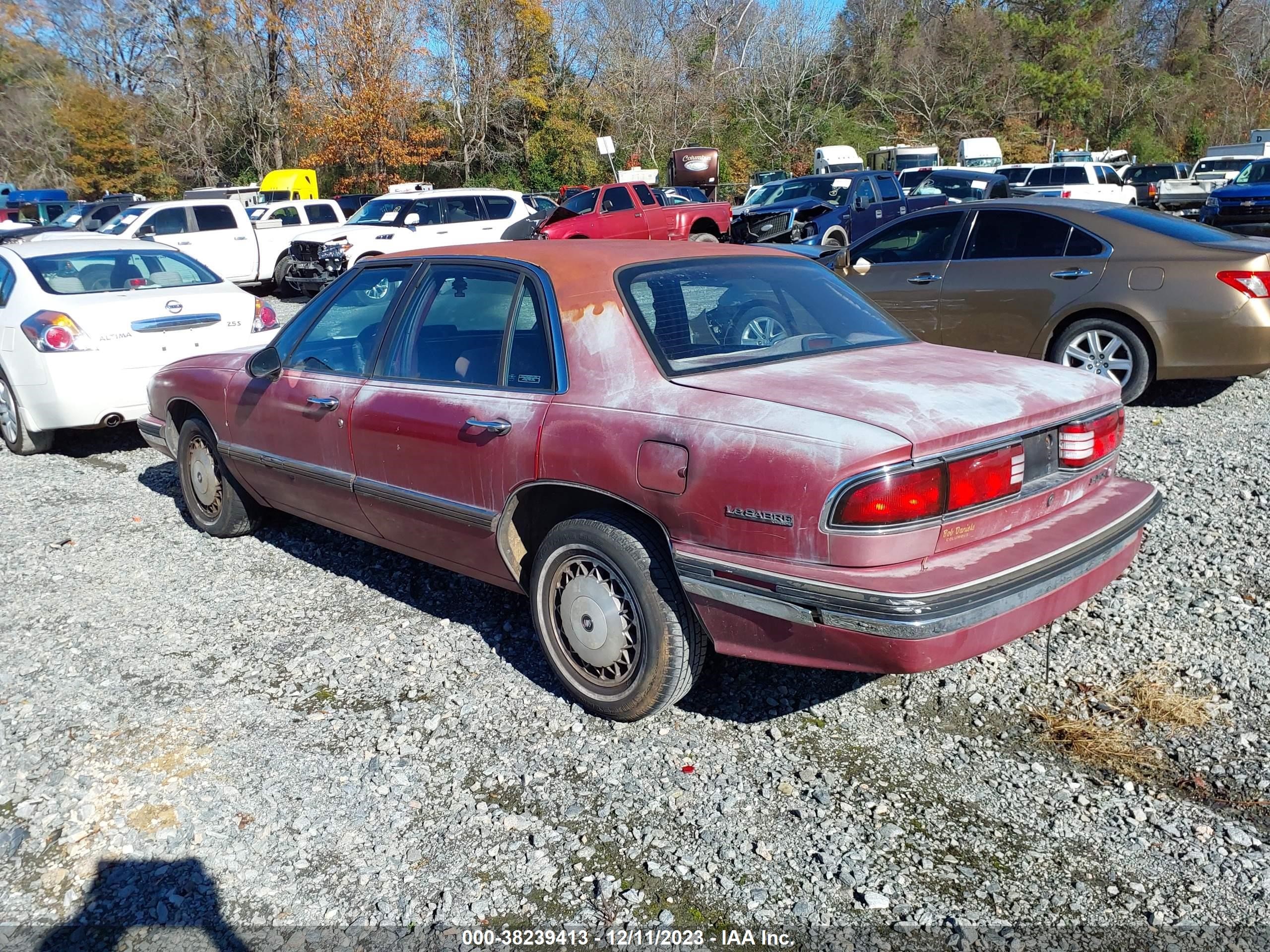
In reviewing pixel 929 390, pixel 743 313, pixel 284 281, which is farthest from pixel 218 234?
pixel 929 390

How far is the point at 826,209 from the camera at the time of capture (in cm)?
1986

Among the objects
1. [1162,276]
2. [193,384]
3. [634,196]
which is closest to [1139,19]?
[634,196]

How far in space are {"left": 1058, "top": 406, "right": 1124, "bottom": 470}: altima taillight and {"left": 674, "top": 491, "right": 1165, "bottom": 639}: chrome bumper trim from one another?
271 mm

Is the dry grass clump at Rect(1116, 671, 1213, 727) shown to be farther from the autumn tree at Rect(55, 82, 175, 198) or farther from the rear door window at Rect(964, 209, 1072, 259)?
the autumn tree at Rect(55, 82, 175, 198)

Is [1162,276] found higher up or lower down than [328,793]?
higher up

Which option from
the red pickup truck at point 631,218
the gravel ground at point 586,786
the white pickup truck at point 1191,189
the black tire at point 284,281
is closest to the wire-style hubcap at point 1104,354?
the gravel ground at point 586,786

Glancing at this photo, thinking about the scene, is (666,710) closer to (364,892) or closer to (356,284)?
(364,892)

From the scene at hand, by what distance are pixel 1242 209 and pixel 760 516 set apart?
2499 cm

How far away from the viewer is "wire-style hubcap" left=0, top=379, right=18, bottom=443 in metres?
7.66

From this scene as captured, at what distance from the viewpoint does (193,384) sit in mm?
5414

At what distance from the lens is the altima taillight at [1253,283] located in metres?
6.70

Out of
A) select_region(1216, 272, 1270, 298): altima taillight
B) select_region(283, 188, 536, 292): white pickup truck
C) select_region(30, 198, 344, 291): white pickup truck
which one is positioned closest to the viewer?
select_region(1216, 272, 1270, 298): altima taillight

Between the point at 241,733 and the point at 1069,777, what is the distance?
2.77 m

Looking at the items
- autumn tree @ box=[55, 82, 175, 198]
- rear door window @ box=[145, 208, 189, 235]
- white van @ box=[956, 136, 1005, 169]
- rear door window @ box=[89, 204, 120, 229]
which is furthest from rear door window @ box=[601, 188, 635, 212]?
autumn tree @ box=[55, 82, 175, 198]
